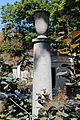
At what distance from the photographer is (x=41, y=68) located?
7.43 feet

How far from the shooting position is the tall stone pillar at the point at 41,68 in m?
2.24

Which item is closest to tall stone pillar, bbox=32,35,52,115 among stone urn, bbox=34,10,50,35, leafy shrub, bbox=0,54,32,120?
stone urn, bbox=34,10,50,35

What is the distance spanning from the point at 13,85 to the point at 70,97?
1213 mm

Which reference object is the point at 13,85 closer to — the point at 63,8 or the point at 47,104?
the point at 47,104

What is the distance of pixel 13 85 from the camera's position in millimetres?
2602

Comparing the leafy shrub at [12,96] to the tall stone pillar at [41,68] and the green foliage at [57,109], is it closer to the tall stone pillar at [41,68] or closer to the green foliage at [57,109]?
the tall stone pillar at [41,68]

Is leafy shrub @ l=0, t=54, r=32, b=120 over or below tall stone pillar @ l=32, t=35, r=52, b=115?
below

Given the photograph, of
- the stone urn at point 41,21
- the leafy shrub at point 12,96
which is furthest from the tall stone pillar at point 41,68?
the leafy shrub at point 12,96

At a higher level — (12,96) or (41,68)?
(41,68)

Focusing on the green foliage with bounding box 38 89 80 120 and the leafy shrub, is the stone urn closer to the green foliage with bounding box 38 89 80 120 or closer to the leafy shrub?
the leafy shrub


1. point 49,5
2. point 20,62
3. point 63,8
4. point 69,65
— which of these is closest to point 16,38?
point 20,62

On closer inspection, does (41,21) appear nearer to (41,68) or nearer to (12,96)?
(41,68)

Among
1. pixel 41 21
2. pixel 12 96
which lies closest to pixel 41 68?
pixel 41 21

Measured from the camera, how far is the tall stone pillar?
Result: 2238 mm
